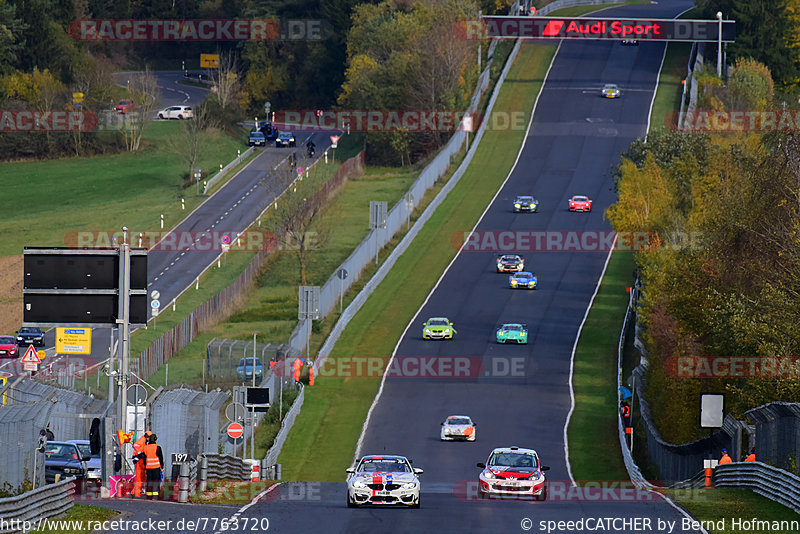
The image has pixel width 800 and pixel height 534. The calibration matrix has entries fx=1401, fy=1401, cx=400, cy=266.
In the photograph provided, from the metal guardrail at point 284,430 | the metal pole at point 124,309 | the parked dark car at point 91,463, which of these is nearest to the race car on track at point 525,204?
the metal guardrail at point 284,430

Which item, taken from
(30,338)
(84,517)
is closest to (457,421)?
(30,338)

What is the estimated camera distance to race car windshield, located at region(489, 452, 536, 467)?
3519cm

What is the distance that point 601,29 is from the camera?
11319 cm

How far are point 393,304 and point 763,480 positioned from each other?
4482cm

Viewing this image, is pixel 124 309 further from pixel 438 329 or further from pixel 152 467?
pixel 438 329

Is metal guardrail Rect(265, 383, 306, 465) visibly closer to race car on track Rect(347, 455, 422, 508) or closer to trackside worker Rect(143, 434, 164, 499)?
trackside worker Rect(143, 434, 164, 499)

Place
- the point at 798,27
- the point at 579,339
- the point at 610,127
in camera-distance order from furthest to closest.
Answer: the point at 798,27 < the point at 610,127 < the point at 579,339

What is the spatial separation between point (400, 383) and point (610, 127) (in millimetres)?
50992

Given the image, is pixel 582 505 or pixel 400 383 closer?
pixel 582 505

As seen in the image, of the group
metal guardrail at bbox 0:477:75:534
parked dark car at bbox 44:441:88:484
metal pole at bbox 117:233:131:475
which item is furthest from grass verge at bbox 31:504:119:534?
parked dark car at bbox 44:441:88:484

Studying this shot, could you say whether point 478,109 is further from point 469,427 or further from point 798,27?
point 469,427

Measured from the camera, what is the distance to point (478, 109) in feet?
366

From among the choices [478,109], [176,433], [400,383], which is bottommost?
[400,383]

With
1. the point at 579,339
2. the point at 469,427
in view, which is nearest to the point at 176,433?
the point at 469,427
